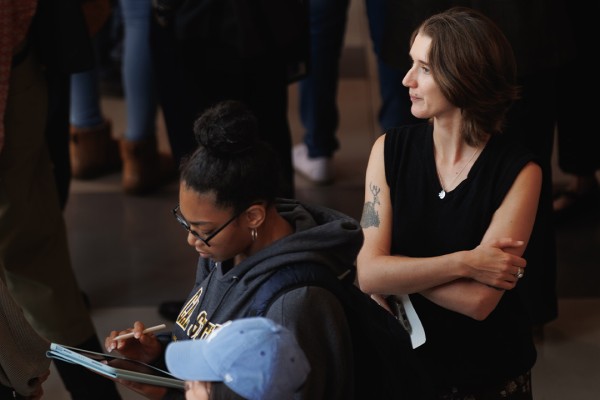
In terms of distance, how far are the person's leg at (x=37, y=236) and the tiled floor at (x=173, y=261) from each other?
288 mm

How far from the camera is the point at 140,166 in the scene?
192 inches

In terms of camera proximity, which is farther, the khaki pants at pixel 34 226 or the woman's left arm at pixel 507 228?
the khaki pants at pixel 34 226

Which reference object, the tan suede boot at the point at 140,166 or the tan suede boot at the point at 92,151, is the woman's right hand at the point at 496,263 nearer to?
the tan suede boot at the point at 140,166

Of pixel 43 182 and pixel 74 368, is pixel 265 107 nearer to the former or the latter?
pixel 43 182

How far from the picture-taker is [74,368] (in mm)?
3154

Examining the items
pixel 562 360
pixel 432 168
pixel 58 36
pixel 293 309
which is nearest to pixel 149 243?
pixel 58 36

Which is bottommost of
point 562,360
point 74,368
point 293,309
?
point 562,360

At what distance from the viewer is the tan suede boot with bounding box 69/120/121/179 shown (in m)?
5.01

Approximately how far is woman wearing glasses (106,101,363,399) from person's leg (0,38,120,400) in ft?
4.34

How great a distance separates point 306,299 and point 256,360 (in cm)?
29

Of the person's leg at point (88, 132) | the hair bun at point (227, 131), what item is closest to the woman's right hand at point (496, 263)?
the hair bun at point (227, 131)

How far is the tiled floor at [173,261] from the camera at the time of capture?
140 inches

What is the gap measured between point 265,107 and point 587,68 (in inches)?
60.8

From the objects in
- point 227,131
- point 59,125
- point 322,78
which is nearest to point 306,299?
point 227,131
